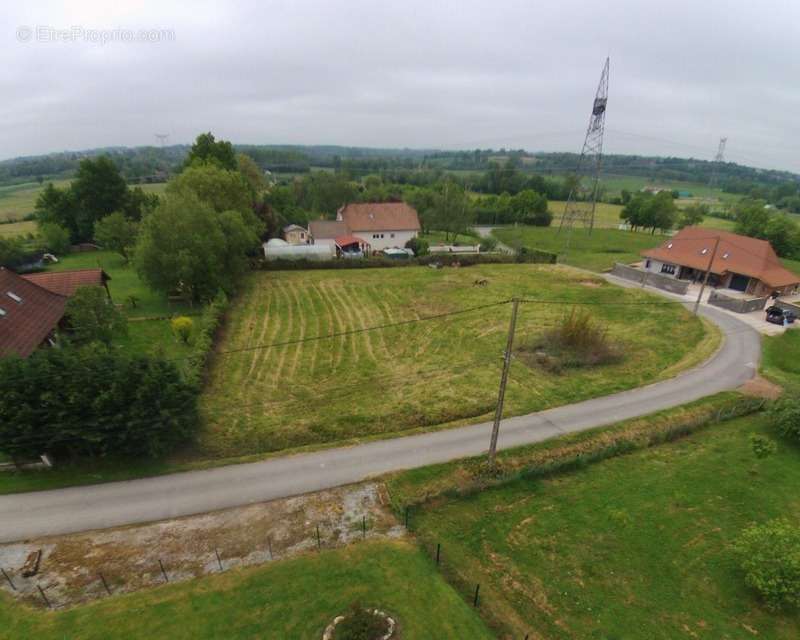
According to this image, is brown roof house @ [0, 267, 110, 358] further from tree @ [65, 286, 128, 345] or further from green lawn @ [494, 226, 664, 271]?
green lawn @ [494, 226, 664, 271]

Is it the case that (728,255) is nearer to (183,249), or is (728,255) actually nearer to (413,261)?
(413,261)

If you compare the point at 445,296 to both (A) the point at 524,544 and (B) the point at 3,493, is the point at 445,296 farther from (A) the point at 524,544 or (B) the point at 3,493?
(B) the point at 3,493

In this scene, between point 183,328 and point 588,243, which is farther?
point 588,243

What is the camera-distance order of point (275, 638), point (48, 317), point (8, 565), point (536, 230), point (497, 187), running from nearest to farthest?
1. point (275, 638)
2. point (8, 565)
3. point (48, 317)
4. point (536, 230)
5. point (497, 187)

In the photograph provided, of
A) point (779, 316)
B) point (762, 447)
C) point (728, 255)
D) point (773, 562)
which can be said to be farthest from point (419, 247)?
point (773, 562)

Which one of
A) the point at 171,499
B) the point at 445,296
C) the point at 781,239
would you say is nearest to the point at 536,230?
the point at 781,239

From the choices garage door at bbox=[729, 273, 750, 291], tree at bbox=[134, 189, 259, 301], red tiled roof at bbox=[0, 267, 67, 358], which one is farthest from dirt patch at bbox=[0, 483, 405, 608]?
garage door at bbox=[729, 273, 750, 291]

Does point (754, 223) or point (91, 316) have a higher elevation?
point (754, 223)
